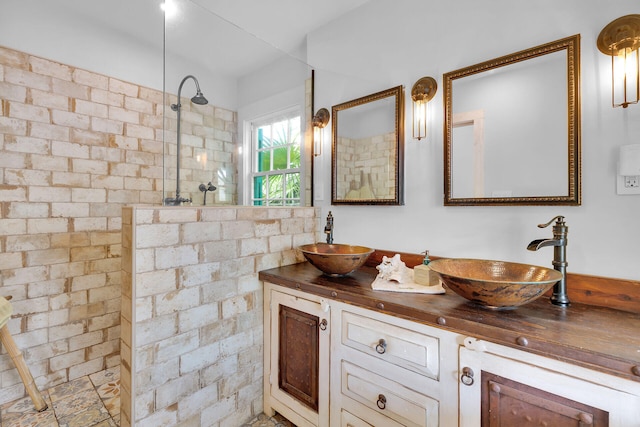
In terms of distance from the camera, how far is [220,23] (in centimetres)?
194

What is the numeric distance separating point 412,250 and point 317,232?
79 centimetres

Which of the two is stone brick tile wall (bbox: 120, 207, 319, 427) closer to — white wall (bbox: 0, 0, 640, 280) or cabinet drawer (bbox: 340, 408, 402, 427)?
cabinet drawer (bbox: 340, 408, 402, 427)

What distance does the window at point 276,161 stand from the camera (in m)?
2.23

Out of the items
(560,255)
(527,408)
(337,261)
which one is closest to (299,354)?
(337,261)

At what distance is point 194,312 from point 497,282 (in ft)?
4.80

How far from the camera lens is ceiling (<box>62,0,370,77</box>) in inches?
71.6

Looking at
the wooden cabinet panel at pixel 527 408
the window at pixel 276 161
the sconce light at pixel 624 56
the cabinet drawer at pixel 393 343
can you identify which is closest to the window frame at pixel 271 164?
the window at pixel 276 161

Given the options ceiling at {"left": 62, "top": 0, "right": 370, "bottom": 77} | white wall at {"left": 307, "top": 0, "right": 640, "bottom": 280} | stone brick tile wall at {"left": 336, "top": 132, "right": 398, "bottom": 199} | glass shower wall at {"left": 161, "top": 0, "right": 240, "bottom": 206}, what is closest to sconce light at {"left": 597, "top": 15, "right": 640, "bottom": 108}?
white wall at {"left": 307, "top": 0, "right": 640, "bottom": 280}

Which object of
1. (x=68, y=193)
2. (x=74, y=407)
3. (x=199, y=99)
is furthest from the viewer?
(x=68, y=193)

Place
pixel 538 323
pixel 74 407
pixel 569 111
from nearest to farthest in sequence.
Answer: pixel 538 323 < pixel 569 111 < pixel 74 407

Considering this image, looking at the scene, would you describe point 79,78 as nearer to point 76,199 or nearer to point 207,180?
point 76,199

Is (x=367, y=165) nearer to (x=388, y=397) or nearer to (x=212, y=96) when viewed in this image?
(x=212, y=96)

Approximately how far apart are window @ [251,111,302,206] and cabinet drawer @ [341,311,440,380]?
114 centimetres

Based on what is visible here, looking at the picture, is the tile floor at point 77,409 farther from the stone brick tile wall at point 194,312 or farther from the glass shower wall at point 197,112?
the glass shower wall at point 197,112
